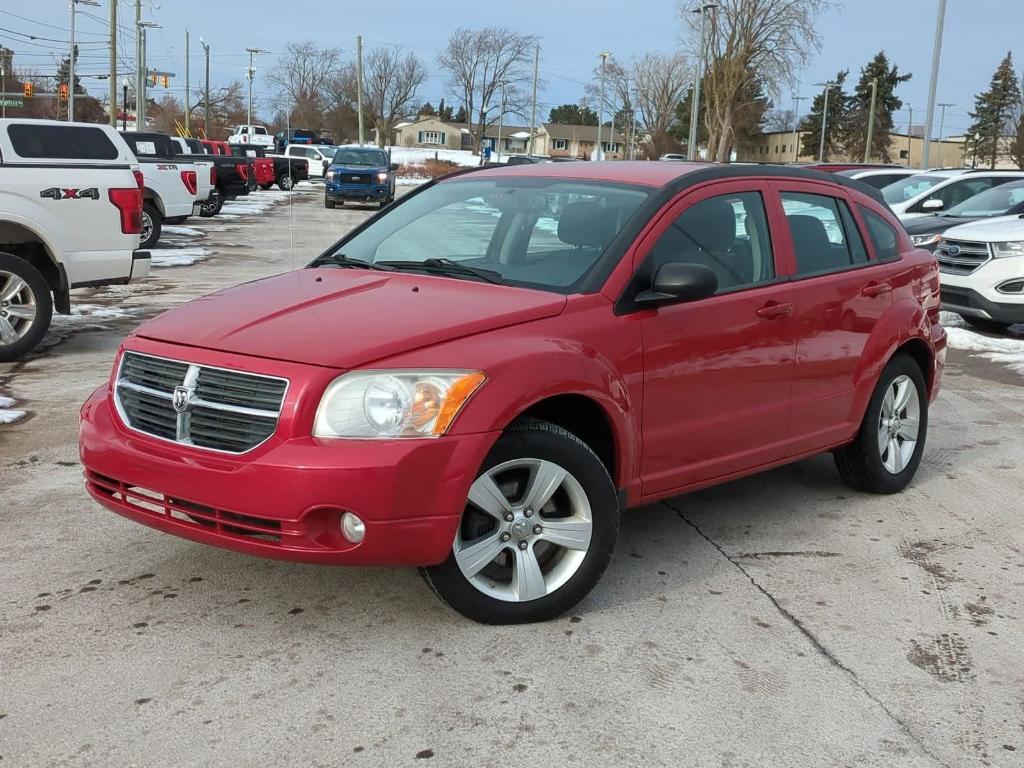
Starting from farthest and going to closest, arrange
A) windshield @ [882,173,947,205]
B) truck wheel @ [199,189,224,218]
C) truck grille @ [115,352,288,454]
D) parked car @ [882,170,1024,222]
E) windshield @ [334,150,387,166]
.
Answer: windshield @ [334,150,387,166] < truck wheel @ [199,189,224,218] < windshield @ [882,173,947,205] < parked car @ [882,170,1024,222] < truck grille @ [115,352,288,454]

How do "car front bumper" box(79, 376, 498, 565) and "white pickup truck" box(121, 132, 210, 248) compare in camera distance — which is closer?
"car front bumper" box(79, 376, 498, 565)

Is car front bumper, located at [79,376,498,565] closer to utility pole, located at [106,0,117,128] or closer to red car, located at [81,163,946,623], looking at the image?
red car, located at [81,163,946,623]

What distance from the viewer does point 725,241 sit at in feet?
15.6

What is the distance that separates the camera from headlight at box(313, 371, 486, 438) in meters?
3.47

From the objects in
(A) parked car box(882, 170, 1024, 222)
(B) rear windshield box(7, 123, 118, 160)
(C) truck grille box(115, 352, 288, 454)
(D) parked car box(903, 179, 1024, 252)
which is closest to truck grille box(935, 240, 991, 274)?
(D) parked car box(903, 179, 1024, 252)

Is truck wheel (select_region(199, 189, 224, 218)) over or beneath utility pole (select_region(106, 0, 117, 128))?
beneath

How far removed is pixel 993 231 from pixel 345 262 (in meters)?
9.36

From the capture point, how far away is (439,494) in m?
3.52

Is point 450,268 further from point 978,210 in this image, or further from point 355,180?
point 355,180

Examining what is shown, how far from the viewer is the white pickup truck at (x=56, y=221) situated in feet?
28.2

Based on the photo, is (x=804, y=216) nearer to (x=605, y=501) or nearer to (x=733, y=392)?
(x=733, y=392)

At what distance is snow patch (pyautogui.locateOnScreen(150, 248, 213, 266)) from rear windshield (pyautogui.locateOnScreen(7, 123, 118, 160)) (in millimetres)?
7588

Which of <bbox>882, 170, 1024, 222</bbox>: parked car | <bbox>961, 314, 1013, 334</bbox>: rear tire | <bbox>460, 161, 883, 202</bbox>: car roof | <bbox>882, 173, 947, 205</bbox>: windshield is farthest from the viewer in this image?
<bbox>882, 173, 947, 205</bbox>: windshield

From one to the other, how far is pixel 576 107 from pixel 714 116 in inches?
3918
